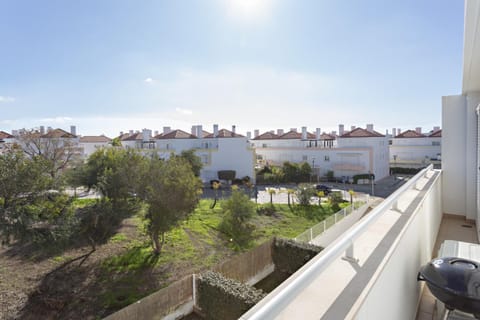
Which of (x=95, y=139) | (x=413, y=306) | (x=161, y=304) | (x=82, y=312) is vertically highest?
(x=95, y=139)

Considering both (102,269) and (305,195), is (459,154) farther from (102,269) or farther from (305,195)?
(305,195)

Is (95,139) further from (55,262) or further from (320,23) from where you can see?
(320,23)

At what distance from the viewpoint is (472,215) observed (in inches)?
230

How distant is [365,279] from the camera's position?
1.44 meters

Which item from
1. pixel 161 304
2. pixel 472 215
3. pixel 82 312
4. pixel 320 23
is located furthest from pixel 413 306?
pixel 82 312

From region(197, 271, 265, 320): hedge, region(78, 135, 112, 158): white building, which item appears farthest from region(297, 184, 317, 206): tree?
region(78, 135, 112, 158): white building

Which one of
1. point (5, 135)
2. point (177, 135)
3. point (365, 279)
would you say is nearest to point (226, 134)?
point (177, 135)

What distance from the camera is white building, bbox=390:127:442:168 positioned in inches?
1564

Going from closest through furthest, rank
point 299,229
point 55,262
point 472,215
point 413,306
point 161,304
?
point 413,306 → point 472,215 → point 161,304 → point 55,262 → point 299,229

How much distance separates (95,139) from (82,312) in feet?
140

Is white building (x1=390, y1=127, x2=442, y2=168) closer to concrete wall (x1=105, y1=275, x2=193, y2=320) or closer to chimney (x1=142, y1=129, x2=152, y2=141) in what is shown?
chimney (x1=142, y1=129, x2=152, y2=141)

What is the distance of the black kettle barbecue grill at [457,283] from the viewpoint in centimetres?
173

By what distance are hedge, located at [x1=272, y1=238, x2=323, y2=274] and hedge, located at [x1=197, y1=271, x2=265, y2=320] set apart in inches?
95.9

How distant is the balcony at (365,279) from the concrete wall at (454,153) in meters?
4.20
